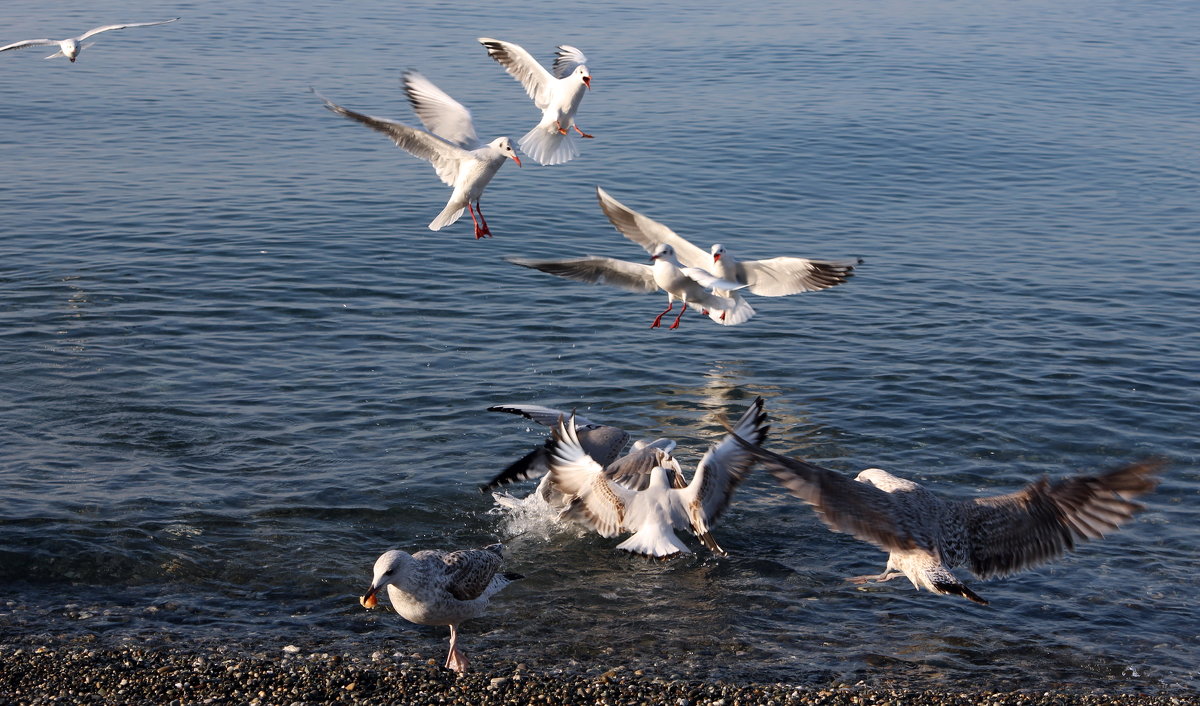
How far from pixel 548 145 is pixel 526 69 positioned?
101 centimetres

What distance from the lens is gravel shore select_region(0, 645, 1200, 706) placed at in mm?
6965

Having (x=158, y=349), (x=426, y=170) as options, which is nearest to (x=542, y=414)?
(x=158, y=349)

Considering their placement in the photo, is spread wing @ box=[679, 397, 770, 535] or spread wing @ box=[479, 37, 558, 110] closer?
spread wing @ box=[679, 397, 770, 535]

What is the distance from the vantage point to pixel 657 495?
9.10 metres

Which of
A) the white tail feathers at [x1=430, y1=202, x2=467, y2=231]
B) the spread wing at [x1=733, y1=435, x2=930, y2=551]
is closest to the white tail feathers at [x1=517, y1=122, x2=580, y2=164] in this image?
the white tail feathers at [x1=430, y1=202, x2=467, y2=231]

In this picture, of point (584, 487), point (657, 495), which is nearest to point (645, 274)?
point (584, 487)

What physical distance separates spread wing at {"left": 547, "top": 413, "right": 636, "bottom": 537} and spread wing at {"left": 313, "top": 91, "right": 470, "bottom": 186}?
4.16 meters

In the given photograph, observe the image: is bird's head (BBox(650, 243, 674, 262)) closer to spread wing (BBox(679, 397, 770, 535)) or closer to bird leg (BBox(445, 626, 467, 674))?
spread wing (BBox(679, 397, 770, 535))

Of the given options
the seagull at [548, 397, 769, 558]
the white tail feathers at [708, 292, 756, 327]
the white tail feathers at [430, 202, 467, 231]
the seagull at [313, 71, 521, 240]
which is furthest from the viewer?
the white tail feathers at [708, 292, 756, 327]

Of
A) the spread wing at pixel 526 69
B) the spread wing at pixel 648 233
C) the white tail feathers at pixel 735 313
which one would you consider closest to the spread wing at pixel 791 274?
the white tail feathers at pixel 735 313

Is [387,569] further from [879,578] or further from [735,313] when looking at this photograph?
[735,313]

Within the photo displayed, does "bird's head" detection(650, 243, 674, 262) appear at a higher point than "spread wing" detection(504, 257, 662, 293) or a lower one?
Result: higher

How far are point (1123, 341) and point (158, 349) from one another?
11.3 metres

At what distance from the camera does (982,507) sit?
26.8 ft
